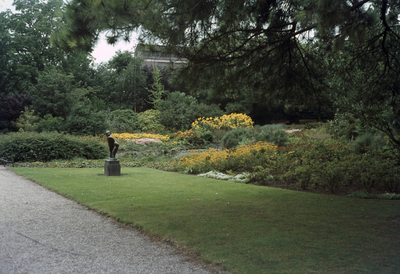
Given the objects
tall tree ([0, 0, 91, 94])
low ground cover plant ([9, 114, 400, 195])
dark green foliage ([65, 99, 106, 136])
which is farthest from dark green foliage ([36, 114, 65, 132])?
tall tree ([0, 0, 91, 94])

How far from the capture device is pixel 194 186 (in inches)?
310

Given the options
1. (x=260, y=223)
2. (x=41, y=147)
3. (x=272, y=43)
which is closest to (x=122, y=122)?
(x=41, y=147)

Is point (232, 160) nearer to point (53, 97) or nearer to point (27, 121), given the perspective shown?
point (27, 121)

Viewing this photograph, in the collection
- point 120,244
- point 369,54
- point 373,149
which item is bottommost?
point 120,244

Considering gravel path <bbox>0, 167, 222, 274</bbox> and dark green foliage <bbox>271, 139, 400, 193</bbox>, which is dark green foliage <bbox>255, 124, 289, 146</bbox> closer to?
dark green foliage <bbox>271, 139, 400, 193</bbox>

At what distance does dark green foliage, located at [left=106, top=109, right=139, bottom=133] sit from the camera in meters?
20.8

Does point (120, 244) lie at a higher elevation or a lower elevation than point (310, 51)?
lower

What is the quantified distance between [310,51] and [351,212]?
3161 millimetres

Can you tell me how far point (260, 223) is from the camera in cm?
458

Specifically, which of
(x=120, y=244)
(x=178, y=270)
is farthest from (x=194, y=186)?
(x=178, y=270)

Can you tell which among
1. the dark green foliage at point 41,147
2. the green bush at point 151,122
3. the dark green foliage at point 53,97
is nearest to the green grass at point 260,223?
the dark green foliage at point 41,147

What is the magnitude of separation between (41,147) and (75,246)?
10411 mm

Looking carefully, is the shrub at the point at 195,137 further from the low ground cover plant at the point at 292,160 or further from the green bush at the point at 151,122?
the green bush at the point at 151,122

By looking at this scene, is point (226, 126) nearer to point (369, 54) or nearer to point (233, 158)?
point (233, 158)
